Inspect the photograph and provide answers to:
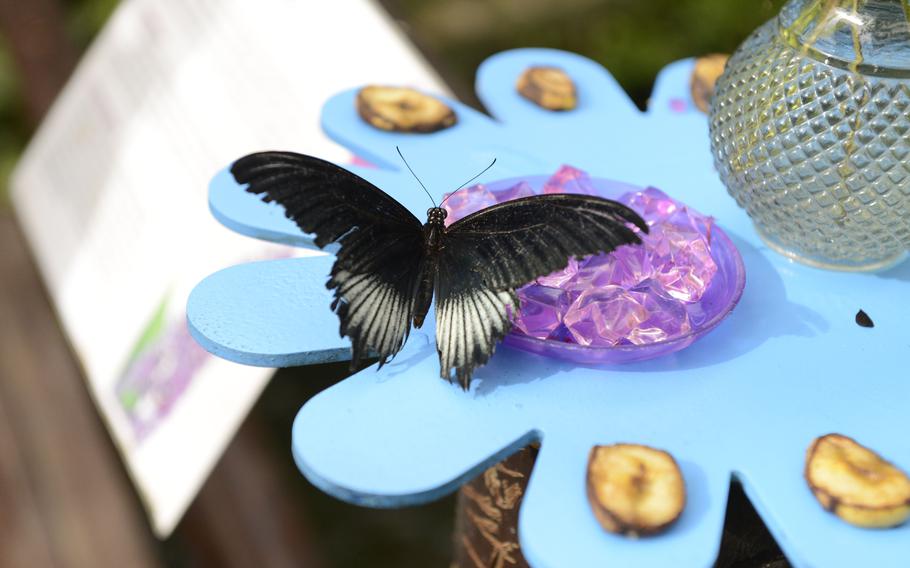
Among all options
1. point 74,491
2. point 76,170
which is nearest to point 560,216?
point 76,170

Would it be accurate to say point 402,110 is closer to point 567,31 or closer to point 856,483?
point 856,483

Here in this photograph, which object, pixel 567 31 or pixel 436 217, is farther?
pixel 567 31

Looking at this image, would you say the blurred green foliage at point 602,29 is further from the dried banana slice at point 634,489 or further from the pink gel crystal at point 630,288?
the dried banana slice at point 634,489

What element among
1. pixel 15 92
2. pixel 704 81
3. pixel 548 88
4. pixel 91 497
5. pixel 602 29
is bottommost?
pixel 602 29

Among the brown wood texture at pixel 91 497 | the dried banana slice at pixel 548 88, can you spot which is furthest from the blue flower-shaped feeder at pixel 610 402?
the brown wood texture at pixel 91 497

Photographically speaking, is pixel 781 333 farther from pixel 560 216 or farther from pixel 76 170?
pixel 76 170

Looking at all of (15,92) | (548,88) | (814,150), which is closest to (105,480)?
(548,88)
